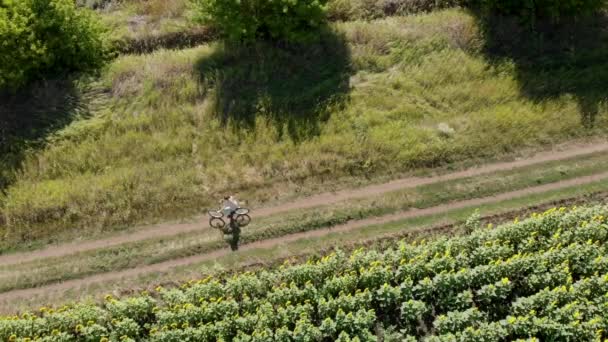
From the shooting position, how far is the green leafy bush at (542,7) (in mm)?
32969

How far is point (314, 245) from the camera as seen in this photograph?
2775cm

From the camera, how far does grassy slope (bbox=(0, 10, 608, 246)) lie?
29.8m

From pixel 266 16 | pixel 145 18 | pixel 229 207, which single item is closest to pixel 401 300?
pixel 229 207

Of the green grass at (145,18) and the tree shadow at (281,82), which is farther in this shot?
the green grass at (145,18)

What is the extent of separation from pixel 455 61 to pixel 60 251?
2329cm

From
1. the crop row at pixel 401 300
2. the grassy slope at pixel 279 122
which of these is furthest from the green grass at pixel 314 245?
the grassy slope at pixel 279 122

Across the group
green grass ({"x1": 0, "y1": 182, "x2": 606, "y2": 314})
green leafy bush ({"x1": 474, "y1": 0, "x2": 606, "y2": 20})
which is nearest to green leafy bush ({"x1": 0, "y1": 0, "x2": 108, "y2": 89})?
green grass ({"x1": 0, "y1": 182, "x2": 606, "y2": 314})

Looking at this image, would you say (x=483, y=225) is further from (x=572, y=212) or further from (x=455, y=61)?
(x=455, y=61)

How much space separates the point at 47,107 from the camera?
1259 inches

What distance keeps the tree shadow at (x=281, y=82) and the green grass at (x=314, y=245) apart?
639cm

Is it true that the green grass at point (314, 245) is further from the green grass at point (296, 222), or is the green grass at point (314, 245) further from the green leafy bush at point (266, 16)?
the green leafy bush at point (266, 16)

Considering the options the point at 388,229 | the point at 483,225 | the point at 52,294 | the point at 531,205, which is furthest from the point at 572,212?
the point at 52,294

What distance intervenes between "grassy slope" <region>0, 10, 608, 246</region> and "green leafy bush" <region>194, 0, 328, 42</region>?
1.65 m

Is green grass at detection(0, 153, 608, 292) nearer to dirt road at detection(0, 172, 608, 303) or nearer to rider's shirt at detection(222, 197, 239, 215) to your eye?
dirt road at detection(0, 172, 608, 303)
